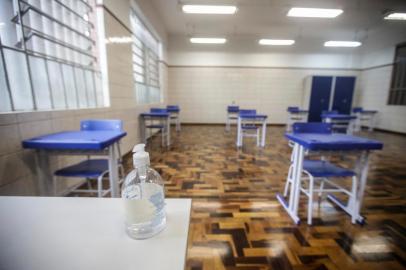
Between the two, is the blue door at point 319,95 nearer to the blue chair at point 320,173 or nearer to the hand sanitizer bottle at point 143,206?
the blue chair at point 320,173

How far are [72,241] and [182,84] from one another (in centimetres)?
783

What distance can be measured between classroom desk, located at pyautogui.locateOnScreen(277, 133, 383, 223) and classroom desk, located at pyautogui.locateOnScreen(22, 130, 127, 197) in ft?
5.32

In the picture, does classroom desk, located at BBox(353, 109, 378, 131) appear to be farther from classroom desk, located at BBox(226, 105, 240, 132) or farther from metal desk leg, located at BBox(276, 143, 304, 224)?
metal desk leg, located at BBox(276, 143, 304, 224)

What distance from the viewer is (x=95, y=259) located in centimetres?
38

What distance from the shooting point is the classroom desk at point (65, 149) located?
1363 mm

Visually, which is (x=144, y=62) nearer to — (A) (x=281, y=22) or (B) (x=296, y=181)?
(A) (x=281, y=22)

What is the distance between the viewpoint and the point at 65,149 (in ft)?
4.60

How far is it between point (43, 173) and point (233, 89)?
7.24 meters

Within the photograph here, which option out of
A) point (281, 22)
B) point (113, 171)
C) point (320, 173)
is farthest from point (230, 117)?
point (113, 171)

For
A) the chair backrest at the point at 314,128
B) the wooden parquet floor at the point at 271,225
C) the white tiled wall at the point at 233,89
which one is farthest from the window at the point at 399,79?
the chair backrest at the point at 314,128

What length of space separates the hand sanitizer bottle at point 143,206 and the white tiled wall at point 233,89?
7.65 meters

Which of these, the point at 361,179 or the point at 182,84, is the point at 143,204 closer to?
the point at 361,179

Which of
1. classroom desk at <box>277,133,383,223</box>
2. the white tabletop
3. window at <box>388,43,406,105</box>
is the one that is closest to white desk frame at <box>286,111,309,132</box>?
window at <box>388,43,406,105</box>

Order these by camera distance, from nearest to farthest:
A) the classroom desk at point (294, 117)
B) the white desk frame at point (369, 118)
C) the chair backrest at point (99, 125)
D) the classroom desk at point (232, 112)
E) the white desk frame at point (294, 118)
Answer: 1. the chair backrest at point (99, 125)
2. the classroom desk at point (232, 112)
3. the classroom desk at point (294, 117)
4. the white desk frame at point (294, 118)
5. the white desk frame at point (369, 118)
